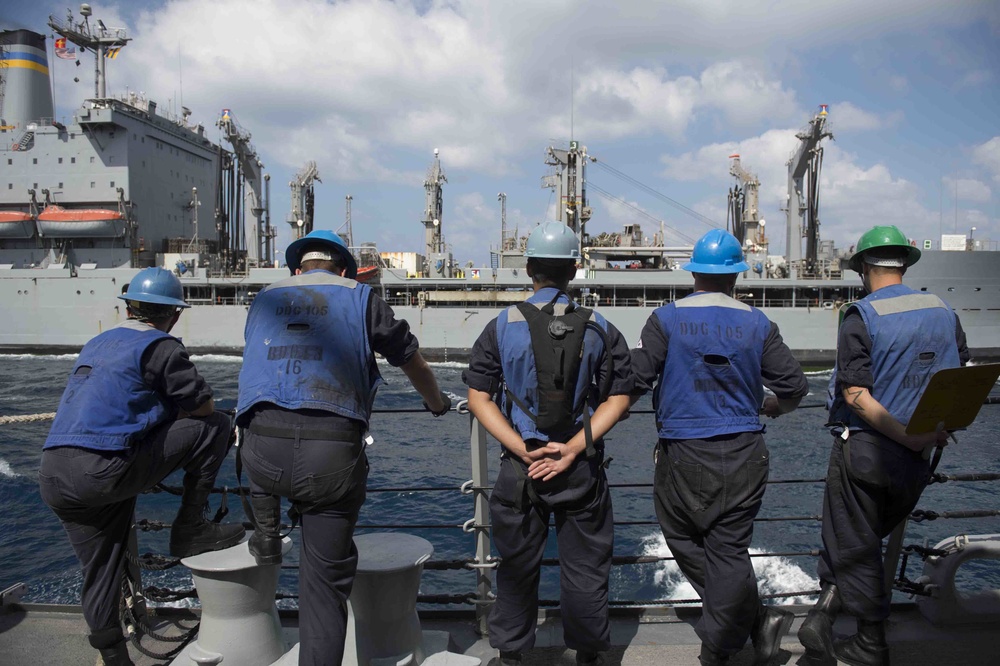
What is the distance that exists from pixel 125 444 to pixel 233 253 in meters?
29.6

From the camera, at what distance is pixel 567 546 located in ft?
6.96

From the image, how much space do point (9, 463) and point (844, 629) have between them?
1310 cm

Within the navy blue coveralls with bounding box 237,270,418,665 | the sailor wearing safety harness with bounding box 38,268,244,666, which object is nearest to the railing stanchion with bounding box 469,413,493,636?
the navy blue coveralls with bounding box 237,270,418,665

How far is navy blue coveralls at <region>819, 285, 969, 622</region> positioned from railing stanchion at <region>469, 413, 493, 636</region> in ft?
4.29

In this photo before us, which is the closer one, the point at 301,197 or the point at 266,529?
the point at 266,529

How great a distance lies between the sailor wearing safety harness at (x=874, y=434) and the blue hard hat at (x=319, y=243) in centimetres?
174

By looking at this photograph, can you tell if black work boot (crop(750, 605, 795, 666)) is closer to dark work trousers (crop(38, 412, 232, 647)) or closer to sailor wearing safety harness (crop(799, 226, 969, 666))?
sailor wearing safety harness (crop(799, 226, 969, 666))

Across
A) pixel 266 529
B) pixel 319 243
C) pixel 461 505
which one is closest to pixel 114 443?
pixel 266 529

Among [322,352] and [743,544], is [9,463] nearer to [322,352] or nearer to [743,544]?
[322,352]

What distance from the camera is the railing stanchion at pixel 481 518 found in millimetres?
2449

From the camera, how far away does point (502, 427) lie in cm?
211

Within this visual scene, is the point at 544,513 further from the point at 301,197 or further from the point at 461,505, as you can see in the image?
the point at 301,197

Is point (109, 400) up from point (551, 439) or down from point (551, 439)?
up

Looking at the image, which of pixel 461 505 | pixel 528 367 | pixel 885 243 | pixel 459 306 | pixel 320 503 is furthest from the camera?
pixel 459 306
